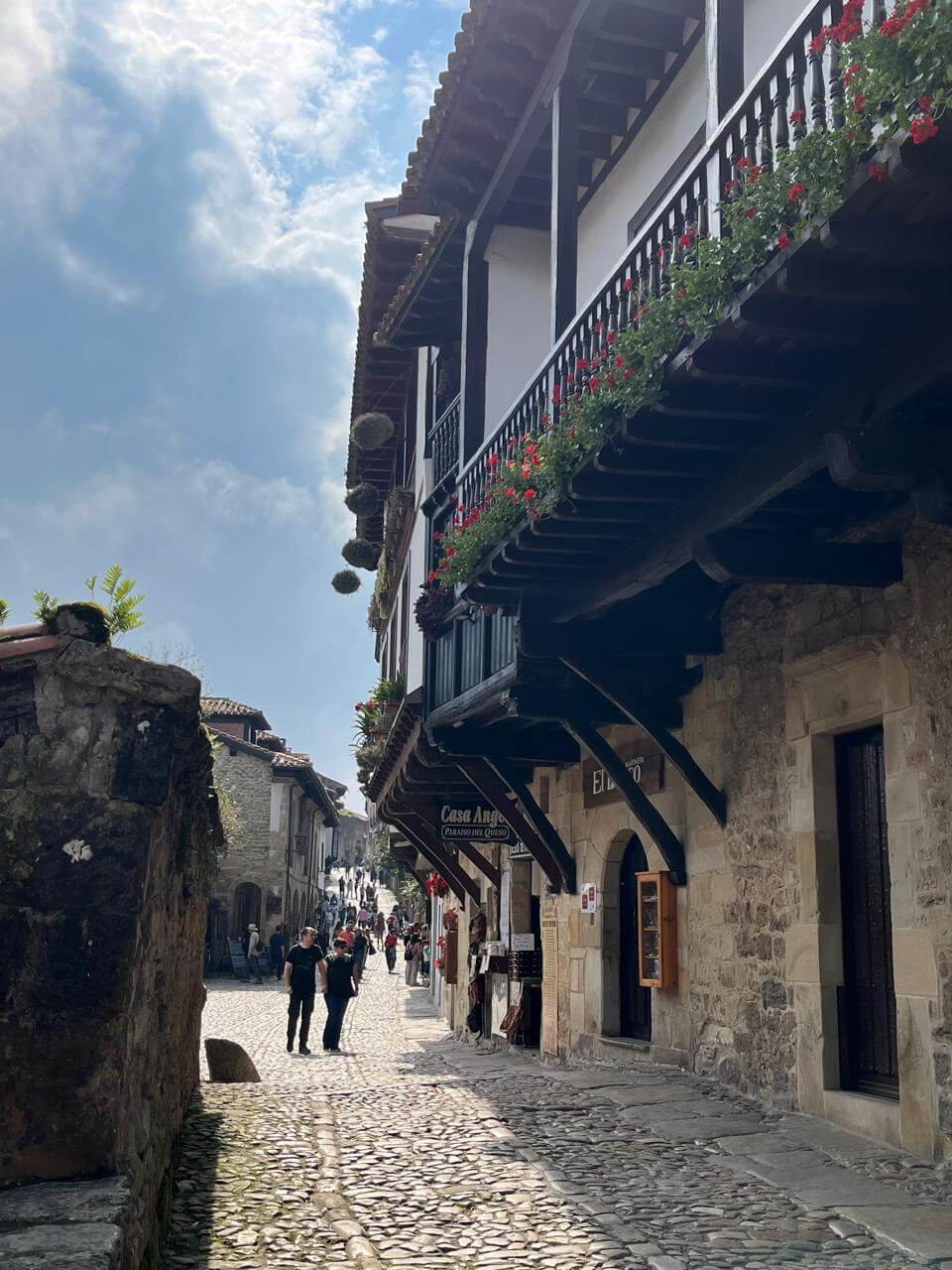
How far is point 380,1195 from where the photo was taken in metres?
5.54

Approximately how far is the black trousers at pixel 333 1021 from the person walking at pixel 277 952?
20.5m

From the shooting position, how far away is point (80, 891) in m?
3.57

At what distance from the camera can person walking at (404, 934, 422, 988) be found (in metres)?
29.9

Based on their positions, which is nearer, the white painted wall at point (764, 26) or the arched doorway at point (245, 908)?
the white painted wall at point (764, 26)

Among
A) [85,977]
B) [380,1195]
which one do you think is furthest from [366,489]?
[85,977]

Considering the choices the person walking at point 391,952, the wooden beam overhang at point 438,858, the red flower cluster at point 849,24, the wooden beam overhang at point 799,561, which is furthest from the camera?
the person walking at point 391,952

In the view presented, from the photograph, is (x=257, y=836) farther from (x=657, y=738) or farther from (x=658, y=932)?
(x=657, y=738)

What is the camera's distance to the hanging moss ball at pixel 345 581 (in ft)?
84.2

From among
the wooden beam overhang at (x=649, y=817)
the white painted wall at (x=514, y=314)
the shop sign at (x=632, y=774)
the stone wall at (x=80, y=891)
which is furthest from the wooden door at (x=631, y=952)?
the stone wall at (x=80, y=891)

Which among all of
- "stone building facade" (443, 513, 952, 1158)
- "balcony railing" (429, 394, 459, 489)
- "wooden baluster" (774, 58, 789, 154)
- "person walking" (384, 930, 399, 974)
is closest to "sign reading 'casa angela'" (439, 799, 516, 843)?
"stone building facade" (443, 513, 952, 1158)

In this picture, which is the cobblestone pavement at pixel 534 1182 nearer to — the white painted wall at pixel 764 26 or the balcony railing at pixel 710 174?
the balcony railing at pixel 710 174

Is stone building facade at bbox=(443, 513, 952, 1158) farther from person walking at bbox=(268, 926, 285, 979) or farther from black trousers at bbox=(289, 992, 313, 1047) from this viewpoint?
person walking at bbox=(268, 926, 285, 979)

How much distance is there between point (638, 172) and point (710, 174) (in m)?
5.56

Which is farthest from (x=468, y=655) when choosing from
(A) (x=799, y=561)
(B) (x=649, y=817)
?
(A) (x=799, y=561)
